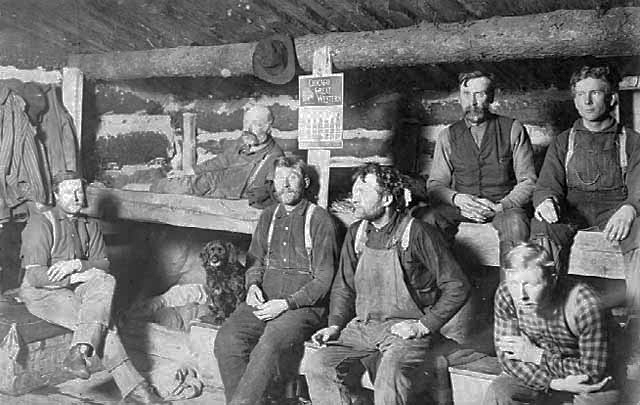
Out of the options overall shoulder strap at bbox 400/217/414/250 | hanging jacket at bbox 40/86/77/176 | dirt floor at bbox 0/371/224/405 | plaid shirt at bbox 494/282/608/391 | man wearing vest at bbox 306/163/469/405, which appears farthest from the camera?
hanging jacket at bbox 40/86/77/176

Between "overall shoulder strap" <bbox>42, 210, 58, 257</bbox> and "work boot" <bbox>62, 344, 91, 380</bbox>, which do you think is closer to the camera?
"work boot" <bbox>62, 344, 91, 380</bbox>

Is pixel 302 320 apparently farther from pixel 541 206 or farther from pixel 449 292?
pixel 541 206

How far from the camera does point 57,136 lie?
21.7 feet

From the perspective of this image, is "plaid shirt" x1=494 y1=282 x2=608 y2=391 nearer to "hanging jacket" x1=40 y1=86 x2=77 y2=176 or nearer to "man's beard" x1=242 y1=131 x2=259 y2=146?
"man's beard" x1=242 y1=131 x2=259 y2=146

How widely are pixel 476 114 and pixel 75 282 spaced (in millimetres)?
2990

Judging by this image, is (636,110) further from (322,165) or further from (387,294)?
(387,294)

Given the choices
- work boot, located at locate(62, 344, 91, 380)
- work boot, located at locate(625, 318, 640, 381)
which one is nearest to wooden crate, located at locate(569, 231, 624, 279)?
work boot, located at locate(625, 318, 640, 381)

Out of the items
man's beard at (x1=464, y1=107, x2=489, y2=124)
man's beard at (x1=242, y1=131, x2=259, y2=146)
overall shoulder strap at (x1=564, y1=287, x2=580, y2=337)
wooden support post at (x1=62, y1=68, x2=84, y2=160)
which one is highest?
wooden support post at (x1=62, y1=68, x2=84, y2=160)

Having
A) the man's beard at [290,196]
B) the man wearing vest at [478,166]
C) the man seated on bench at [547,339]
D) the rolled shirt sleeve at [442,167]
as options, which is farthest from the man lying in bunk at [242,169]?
the man seated on bench at [547,339]

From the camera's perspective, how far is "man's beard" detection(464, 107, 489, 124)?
4434 mm

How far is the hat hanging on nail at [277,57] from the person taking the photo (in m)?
5.35

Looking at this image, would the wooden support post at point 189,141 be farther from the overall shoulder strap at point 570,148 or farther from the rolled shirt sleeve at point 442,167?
the overall shoulder strap at point 570,148

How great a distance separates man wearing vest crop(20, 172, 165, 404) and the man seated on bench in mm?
2484

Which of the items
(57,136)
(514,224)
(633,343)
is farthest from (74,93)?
(633,343)
